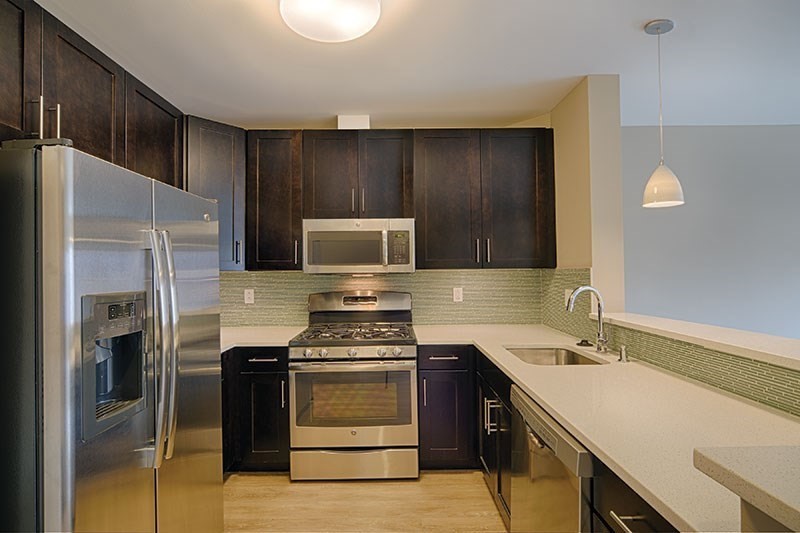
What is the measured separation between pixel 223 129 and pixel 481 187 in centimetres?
184

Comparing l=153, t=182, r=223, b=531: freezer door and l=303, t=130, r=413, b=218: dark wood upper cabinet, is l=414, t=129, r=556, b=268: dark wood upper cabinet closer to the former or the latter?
l=303, t=130, r=413, b=218: dark wood upper cabinet

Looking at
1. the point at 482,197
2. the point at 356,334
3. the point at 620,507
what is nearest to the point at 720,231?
the point at 482,197

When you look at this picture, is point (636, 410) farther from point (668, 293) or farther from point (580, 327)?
point (668, 293)

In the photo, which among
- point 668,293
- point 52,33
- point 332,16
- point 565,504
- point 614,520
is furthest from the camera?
point 668,293

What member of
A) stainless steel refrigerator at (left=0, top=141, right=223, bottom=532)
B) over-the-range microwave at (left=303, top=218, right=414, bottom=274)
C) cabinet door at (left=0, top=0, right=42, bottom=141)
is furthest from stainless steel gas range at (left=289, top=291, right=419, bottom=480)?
cabinet door at (left=0, top=0, right=42, bottom=141)

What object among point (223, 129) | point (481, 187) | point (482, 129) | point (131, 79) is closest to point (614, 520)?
point (481, 187)

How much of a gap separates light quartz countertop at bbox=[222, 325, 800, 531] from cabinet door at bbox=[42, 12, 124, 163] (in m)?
2.16

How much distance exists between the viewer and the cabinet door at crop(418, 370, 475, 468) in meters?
2.95

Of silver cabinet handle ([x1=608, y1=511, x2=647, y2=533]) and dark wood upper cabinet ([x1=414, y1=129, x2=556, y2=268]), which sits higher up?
dark wood upper cabinet ([x1=414, y1=129, x2=556, y2=268])

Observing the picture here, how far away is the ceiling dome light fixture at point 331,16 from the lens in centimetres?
160

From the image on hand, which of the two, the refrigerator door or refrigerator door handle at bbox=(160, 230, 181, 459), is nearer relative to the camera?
the refrigerator door

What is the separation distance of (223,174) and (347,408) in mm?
1785

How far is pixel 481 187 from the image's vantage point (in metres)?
3.27

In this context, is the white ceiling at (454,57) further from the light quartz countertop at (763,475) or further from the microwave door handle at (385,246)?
the light quartz countertop at (763,475)
